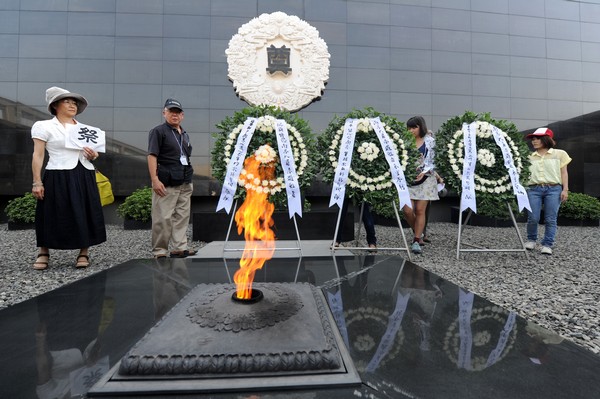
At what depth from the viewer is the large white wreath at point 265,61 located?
733 centimetres

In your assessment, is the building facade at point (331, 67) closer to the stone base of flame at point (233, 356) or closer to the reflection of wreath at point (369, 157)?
the reflection of wreath at point (369, 157)

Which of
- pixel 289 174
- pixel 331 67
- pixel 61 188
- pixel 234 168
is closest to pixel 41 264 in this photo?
pixel 61 188

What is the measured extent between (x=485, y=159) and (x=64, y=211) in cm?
513

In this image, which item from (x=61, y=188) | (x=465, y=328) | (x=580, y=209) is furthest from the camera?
(x=580, y=209)

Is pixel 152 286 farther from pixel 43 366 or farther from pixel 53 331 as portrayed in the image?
pixel 43 366

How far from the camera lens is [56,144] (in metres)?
3.37

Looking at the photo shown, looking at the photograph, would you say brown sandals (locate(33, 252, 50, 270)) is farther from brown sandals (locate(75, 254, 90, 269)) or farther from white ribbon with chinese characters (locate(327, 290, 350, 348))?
white ribbon with chinese characters (locate(327, 290, 350, 348))

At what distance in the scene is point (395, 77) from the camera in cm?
915

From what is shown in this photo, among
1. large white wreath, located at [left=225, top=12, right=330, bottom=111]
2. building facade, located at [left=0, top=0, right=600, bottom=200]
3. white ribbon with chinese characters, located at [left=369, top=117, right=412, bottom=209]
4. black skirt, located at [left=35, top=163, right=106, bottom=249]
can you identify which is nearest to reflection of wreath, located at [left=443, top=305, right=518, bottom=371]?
white ribbon with chinese characters, located at [left=369, top=117, right=412, bottom=209]

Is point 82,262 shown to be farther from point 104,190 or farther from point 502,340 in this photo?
point 502,340

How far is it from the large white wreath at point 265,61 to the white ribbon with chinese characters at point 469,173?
162 inches

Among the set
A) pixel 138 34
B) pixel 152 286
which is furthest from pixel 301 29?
pixel 152 286

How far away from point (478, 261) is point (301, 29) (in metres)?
6.19

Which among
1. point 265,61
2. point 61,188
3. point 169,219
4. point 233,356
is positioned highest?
point 265,61
